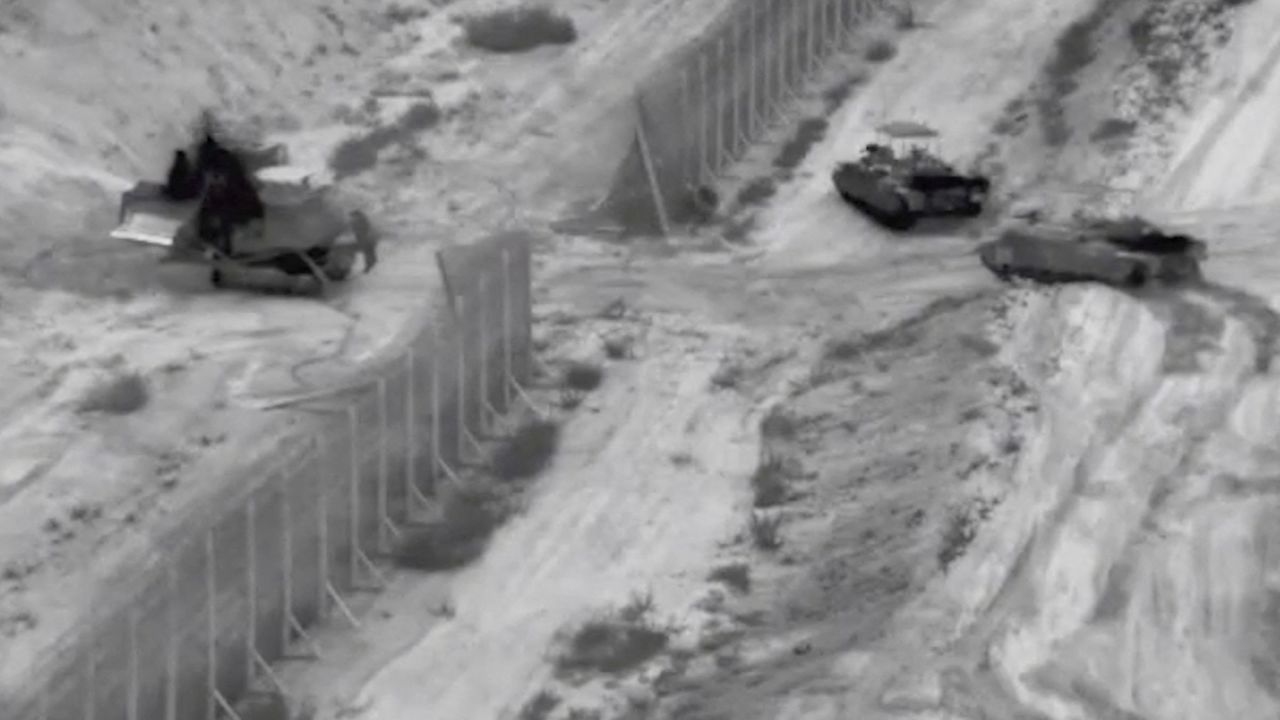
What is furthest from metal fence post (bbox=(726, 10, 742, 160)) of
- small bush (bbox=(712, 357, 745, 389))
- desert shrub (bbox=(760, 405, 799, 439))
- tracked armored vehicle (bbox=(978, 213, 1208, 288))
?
desert shrub (bbox=(760, 405, 799, 439))

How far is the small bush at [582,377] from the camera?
1676 inches

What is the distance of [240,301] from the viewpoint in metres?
45.5

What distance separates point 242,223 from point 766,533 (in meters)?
12.2

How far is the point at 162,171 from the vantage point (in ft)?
170

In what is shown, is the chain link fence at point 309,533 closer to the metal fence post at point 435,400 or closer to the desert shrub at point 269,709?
the metal fence post at point 435,400

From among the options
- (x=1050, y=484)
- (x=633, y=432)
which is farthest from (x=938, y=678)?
(x=633, y=432)

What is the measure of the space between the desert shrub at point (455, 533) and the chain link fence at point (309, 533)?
0.28m

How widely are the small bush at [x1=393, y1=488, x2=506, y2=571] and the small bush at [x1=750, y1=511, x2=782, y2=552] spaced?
324 cm

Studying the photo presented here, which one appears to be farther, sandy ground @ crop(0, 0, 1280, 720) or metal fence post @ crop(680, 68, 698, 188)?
metal fence post @ crop(680, 68, 698, 188)

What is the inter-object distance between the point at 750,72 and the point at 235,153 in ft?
36.5

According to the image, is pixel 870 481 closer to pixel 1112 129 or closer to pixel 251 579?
pixel 251 579

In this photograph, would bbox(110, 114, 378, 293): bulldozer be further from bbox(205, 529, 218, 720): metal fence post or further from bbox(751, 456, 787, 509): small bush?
bbox(205, 529, 218, 720): metal fence post

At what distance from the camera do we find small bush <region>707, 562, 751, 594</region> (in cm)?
3578

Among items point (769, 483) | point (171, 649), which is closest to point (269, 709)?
point (171, 649)
